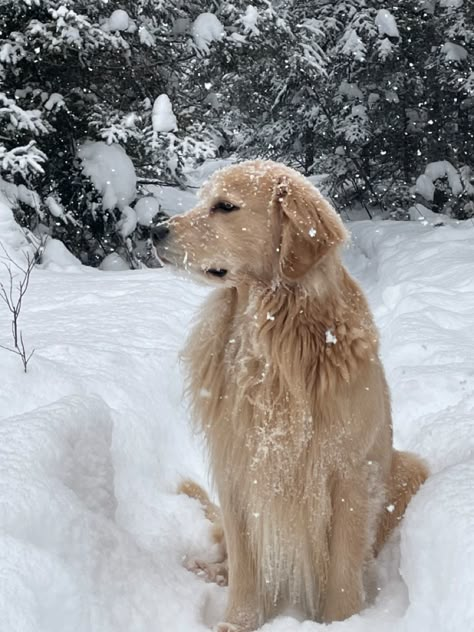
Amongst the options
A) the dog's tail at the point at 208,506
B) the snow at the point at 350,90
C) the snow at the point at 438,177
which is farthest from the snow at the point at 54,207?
the snow at the point at 438,177

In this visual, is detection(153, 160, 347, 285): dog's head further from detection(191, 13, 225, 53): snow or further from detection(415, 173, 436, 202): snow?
detection(415, 173, 436, 202): snow

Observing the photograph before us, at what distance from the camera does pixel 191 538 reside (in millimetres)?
3238

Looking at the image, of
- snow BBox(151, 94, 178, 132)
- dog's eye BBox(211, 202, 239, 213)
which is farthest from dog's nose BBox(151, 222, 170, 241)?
snow BBox(151, 94, 178, 132)

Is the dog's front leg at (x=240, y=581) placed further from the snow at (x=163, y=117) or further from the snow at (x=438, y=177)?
the snow at (x=438, y=177)

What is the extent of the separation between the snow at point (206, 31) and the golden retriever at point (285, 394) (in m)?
8.25

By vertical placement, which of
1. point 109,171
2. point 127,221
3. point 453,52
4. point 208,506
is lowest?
point 127,221

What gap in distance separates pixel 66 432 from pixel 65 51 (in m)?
7.13

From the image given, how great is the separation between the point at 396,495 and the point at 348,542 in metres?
0.44

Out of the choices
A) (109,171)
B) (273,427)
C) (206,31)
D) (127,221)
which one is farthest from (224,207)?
(206,31)

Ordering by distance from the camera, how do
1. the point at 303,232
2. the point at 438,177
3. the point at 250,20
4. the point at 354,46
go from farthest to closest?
the point at 438,177, the point at 354,46, the point at 250,20, the point at 303,232

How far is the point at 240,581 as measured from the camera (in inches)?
108

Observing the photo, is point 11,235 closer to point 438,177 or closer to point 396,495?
point 396,495

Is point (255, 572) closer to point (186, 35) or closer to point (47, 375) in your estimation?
point (47, 375)

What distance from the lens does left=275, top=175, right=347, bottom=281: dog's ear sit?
2.51 metres
